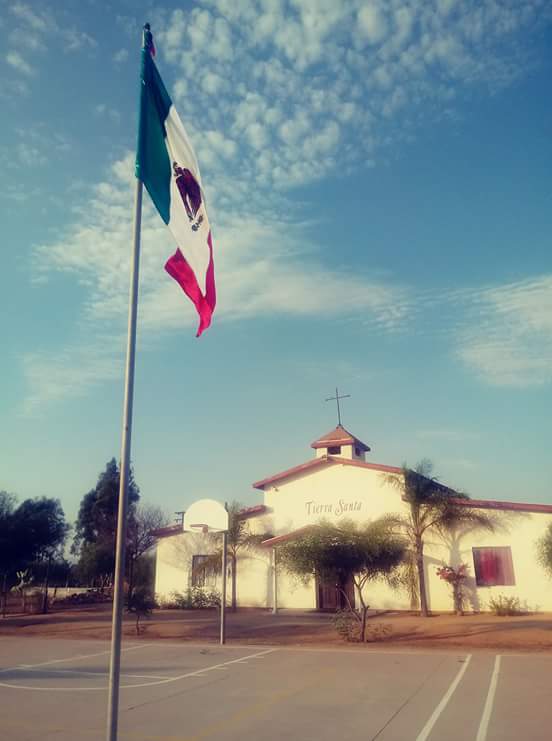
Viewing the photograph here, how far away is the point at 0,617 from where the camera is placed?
97.0 feet

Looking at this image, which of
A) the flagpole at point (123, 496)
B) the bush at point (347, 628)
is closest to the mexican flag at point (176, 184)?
the flagpole at point (123, 496)

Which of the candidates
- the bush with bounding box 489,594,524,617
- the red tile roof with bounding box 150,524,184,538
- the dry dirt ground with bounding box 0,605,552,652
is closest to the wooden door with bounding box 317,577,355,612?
the dry dirt ground with bounding box 0,605,552,652

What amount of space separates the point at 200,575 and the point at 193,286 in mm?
26314

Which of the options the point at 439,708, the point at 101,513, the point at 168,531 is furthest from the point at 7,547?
the point at 439,708

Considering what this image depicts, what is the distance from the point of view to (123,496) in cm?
572

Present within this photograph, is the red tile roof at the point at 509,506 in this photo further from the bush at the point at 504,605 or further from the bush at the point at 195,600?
the bush at the point at 195,600

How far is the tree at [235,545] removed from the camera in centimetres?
2988

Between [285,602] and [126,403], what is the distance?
25.8m

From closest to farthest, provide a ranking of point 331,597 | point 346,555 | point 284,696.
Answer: point 284,696, point 346,555, point 331,597

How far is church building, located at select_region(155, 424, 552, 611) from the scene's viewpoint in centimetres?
2578

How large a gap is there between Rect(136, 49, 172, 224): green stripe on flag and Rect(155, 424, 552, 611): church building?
19.0 meters

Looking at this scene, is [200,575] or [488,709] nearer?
[488,709]

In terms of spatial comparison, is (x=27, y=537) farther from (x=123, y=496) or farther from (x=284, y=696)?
(x=123, y=496)

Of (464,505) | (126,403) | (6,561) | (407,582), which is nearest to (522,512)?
(464,505)
